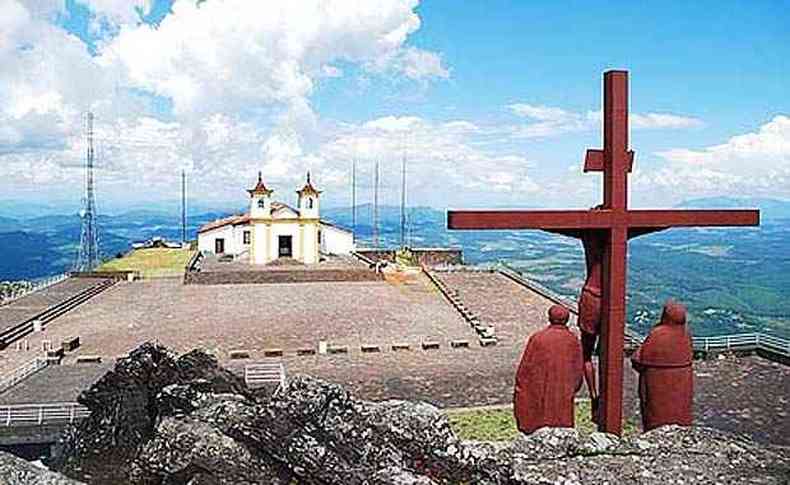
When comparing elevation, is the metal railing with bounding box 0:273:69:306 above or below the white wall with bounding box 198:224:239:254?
below

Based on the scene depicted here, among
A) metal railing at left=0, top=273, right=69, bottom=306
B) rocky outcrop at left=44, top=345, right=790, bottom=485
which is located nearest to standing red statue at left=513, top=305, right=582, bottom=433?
rocky outcrop at left=44, top=345, right=790, bottom=485

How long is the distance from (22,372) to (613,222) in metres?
14.6

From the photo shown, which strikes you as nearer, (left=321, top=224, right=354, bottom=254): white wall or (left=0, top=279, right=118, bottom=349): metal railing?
(left=0, top=279, right=118, bottom=349): metal railing

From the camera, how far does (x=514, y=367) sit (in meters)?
19.2

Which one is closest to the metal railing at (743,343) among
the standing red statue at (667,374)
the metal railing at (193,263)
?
the standing red statue at (667,374)

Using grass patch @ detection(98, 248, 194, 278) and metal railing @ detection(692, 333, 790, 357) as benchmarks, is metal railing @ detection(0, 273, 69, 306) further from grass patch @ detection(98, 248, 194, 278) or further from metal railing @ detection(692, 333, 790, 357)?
metal railing @ detection(692, 333, 790, 357)

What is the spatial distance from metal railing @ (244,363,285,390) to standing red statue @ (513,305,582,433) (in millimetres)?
8887

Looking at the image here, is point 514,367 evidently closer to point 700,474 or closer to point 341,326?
point 341,326

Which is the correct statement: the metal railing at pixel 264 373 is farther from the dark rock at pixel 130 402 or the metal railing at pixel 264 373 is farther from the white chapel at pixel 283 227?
the white chapel at pixel 283 227

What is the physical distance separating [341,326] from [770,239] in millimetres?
124472

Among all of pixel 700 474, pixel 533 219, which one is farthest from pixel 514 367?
pixel 700 474

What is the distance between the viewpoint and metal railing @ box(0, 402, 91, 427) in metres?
13.4

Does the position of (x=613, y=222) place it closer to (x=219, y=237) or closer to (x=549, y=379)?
(x=549, y=379)

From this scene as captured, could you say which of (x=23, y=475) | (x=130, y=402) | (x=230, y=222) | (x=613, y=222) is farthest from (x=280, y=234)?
(x=23, y=475)
